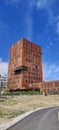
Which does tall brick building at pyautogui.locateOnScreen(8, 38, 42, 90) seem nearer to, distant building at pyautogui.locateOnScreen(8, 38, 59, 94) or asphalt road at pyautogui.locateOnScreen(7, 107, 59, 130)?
distant building at pyautogui.locateOnScreen(8, 38, 59, 94)

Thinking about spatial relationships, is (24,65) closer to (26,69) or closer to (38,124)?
(26,69)

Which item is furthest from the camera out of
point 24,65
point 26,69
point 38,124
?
point 26,69

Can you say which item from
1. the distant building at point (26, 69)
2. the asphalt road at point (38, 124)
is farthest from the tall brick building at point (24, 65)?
the asphalt road at point (38, 124)

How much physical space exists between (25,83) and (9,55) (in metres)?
27.9

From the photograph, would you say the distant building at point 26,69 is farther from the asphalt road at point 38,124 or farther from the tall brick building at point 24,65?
the asphalt road at point 38,124

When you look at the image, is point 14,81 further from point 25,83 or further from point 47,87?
point 47,87

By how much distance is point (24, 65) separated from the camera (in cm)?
11062

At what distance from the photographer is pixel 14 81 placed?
378 ft

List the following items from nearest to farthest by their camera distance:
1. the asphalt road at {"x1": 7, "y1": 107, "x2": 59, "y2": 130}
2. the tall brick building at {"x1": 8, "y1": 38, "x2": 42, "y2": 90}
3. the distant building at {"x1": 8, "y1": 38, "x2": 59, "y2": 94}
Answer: the asphalt road at {"x1": 7, "y1": 107, "x2": 59, "y2": 130} < the distant building at {"x1": 8, "y1": 38, "x2": 59, "y2": 94} < the tall brick building at {"x1": 8, "y1": 38, "x2": 42, "y2": 90}

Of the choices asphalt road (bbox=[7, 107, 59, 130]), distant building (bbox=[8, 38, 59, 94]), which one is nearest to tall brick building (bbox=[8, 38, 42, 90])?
distant building (bbox=[8, 38, 59, 94])

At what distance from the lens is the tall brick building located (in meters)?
110

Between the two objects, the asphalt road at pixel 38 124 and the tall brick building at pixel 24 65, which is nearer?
the asphalt road at pixel 38 124

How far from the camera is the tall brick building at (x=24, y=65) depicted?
110062mm

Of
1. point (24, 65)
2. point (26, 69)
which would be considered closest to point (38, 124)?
point (24, 65)
